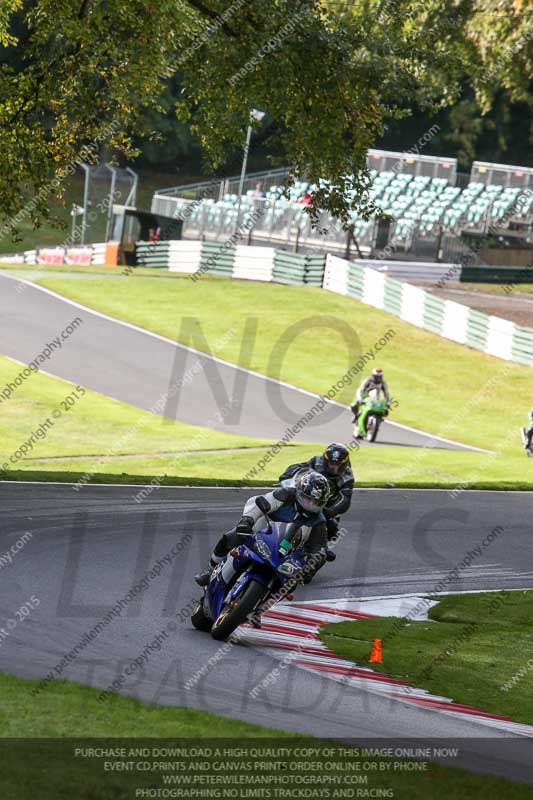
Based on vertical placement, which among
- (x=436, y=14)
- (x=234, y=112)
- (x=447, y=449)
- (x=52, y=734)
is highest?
(x=436, y=14)

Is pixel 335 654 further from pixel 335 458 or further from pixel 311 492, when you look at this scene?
pixel 335 458

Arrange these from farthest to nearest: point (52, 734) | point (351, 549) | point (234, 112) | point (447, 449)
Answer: point (447, 449) < point (234, 112) < point (351, 549) < point (52, 734)

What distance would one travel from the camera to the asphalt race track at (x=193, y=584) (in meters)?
8.36

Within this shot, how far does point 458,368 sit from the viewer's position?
38375 mm

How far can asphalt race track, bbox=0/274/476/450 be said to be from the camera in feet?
98.4

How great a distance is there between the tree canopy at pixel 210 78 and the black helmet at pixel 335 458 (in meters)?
5.13

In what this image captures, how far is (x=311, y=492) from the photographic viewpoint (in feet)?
34.8

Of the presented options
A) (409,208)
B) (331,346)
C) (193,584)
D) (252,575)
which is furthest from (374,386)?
(409,208)

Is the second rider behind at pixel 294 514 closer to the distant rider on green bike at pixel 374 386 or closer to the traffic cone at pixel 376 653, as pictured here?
the traffic cone at pixel 376 653

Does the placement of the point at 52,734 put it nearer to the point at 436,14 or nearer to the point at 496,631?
the point at 496,631

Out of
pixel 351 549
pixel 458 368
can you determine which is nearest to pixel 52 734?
pixel 351 549

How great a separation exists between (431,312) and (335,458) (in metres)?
28.7

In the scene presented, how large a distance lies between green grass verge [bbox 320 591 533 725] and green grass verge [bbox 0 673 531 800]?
8.47 feet

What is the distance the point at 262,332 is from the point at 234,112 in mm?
22522
